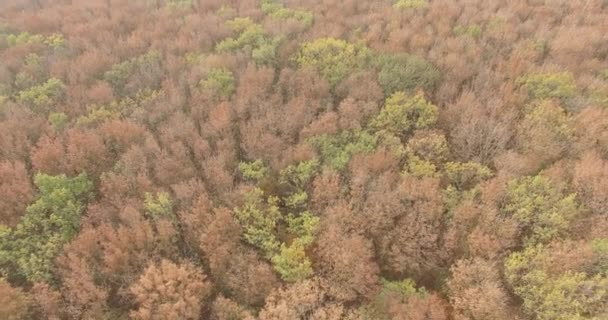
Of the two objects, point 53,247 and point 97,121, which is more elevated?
point 97,121

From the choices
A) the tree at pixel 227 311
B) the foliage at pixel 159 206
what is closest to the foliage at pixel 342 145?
the foliage at pixel 159 206

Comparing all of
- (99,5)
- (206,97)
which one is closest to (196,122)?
(206,97)

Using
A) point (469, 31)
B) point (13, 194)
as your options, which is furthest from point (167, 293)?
point (469, 31)

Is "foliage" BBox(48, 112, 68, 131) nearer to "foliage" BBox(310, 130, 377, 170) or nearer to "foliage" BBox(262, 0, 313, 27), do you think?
"foliage" BBox(310, 130, 377, 170)

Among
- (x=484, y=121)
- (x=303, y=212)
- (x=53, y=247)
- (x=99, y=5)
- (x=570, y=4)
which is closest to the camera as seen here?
(x=53, y=247)

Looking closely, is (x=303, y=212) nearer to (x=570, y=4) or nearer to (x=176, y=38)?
(x=176, y=38)

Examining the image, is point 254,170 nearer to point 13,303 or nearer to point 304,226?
point 304,226
